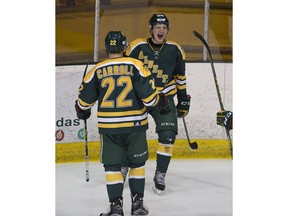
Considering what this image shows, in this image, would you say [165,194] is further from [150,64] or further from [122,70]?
[122,70]

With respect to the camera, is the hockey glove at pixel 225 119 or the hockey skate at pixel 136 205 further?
the hockey glove at pixel 225 119

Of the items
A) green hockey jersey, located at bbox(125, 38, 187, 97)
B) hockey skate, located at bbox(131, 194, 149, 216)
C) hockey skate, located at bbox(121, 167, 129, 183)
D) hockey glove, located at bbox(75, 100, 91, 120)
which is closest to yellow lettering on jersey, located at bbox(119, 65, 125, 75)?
hockey glove, located at bbox(75, 100, 91, 120)

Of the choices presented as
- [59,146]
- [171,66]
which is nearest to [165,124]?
[171,66]

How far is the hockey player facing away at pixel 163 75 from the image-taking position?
464 centimetres

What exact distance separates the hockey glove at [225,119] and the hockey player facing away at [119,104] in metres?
0.51

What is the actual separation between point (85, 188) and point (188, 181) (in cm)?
68

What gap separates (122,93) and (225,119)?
78cm

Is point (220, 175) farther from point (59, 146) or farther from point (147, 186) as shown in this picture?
point (59, 146)

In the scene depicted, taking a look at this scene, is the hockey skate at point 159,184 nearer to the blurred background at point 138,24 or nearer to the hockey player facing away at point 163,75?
the hockey player facing away at point 163,75

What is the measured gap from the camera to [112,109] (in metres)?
4.11

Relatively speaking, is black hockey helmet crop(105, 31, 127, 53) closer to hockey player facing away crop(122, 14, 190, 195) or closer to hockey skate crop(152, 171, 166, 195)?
hockey player facing away crop(122, 14, 190, 195)

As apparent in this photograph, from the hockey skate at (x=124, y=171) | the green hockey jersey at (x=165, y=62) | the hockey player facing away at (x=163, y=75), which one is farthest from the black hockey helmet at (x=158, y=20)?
the hockey skate at (x=124, y=171)

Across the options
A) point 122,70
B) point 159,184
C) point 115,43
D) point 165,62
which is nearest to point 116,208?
point 159,184

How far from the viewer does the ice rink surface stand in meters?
4.30
